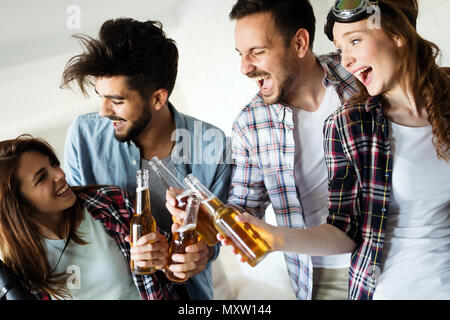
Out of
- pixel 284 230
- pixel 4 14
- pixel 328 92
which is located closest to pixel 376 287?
pixel 284 230

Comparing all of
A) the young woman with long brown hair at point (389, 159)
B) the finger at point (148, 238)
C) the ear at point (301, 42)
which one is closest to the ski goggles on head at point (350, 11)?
the young woman with long brown hair at point (389, 159)

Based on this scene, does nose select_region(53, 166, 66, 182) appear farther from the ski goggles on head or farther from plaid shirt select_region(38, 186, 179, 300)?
the ski goggles on head

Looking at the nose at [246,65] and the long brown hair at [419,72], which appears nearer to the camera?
the long brown hair at [419,72]

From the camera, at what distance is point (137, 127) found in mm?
1248

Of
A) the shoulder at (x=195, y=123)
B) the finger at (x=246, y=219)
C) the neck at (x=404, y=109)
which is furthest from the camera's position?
the shoulder at (x=195, y=123)

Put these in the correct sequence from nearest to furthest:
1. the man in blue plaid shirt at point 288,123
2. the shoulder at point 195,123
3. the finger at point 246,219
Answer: the finger at point 246,219
the man in blue plaid shirt at point 288,123
the shoulder at point 195,123

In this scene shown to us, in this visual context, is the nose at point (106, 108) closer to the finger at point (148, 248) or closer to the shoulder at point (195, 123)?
the shoulder at point (195, 123)

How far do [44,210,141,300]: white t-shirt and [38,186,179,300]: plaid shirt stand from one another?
0.02 m

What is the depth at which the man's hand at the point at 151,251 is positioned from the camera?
1.15 metres

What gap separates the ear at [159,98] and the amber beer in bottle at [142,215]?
200 mm

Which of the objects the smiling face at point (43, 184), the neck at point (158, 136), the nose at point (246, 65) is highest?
the nose at point (246, 65)

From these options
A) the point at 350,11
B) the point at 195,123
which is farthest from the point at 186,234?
the point at 350,11
